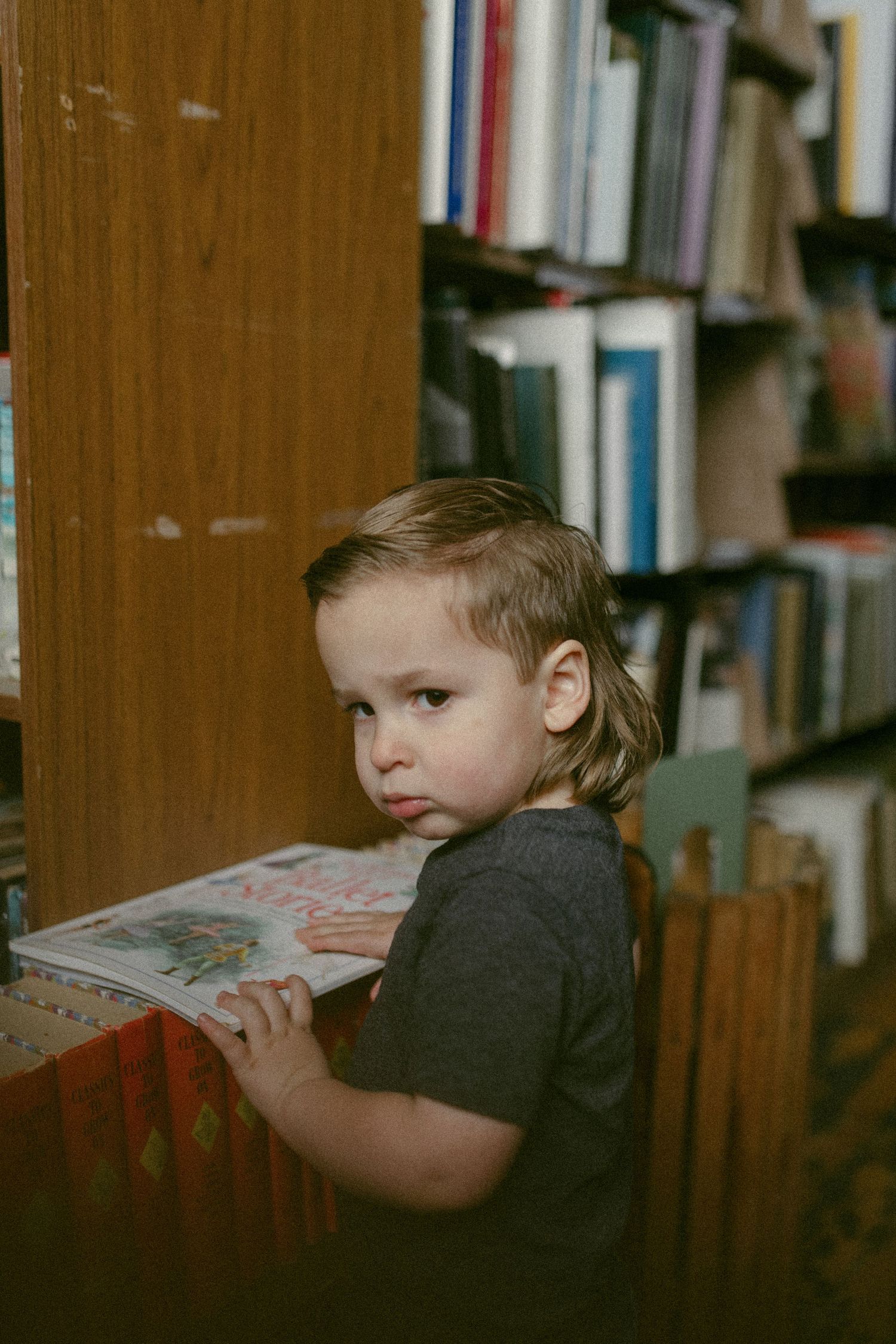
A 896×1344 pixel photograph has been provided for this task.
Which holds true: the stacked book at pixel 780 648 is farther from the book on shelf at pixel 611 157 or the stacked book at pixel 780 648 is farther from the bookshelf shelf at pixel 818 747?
the book on shelf at pixel 611 157

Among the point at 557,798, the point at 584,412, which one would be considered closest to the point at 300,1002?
the point at 557,798

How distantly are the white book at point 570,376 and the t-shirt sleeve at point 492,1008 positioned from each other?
82cm

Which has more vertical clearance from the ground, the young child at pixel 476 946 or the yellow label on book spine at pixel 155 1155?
the young child at pixel 476 946

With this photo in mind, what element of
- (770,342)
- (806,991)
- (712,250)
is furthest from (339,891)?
(770,342)

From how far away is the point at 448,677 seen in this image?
0.68 metres

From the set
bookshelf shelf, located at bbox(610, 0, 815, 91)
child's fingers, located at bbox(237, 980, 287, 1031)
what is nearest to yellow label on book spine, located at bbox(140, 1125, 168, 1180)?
child's fingers, located at bbox(237, 980, 287, 1031)

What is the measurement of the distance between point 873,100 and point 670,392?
90 cm

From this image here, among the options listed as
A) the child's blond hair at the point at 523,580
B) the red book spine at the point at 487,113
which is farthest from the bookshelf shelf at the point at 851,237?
the child's blond hair at the point at 523,580

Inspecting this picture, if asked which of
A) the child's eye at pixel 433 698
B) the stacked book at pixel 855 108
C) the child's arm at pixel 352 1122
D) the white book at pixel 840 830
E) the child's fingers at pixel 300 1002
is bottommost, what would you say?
the white book at pixel 840 830

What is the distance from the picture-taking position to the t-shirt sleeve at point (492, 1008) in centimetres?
61

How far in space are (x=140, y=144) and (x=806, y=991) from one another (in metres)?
1.00

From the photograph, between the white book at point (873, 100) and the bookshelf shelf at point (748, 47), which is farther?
the white book at point (873, 100)

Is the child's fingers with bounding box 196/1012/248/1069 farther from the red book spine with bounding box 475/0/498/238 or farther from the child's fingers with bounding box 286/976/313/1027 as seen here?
the red book spine with bounding box 475/0/498/238

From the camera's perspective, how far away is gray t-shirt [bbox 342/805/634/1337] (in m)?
0.63
